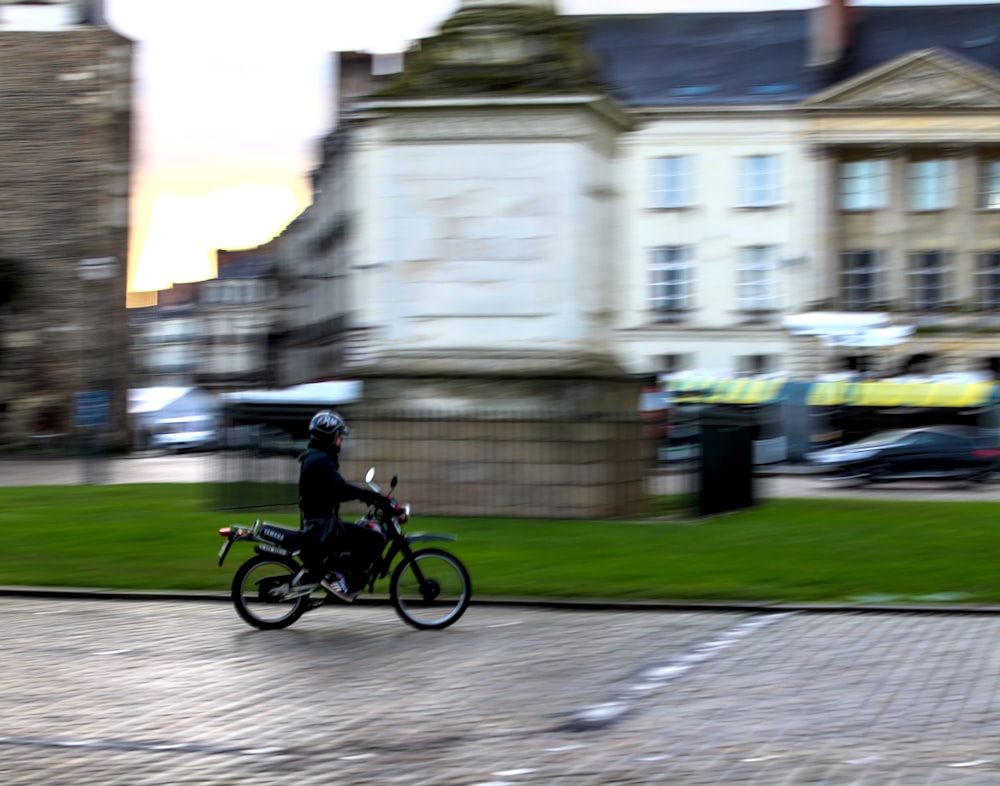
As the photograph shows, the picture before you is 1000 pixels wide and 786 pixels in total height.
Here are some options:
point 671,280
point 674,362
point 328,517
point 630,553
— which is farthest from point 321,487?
point 671,280

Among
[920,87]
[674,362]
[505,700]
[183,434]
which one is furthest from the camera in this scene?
[674,362]

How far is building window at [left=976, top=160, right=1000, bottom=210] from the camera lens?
200 ft

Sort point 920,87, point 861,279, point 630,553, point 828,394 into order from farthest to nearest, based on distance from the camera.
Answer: point 861,279, point 920,87, point 828,394, point 630,553

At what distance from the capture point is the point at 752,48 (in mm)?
63688

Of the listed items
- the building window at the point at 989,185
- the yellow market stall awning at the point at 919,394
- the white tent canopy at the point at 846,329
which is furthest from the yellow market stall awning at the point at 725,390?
the building window at the point at 989,185

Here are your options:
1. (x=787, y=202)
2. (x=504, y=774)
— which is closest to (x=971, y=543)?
(x=504, y=774)

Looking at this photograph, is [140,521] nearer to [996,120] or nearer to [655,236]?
[655,236]

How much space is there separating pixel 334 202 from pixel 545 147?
2114 inches

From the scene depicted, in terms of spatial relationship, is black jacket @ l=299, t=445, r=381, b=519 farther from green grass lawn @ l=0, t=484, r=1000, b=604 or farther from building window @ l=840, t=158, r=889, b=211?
building window @ l=840, t=158, r=889, b=211

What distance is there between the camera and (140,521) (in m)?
20.0

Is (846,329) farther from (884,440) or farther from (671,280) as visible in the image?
(884,440)

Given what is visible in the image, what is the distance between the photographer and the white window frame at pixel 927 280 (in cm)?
6062

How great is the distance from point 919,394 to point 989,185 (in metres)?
19.0

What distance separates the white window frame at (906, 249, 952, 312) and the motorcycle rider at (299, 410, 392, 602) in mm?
51604
